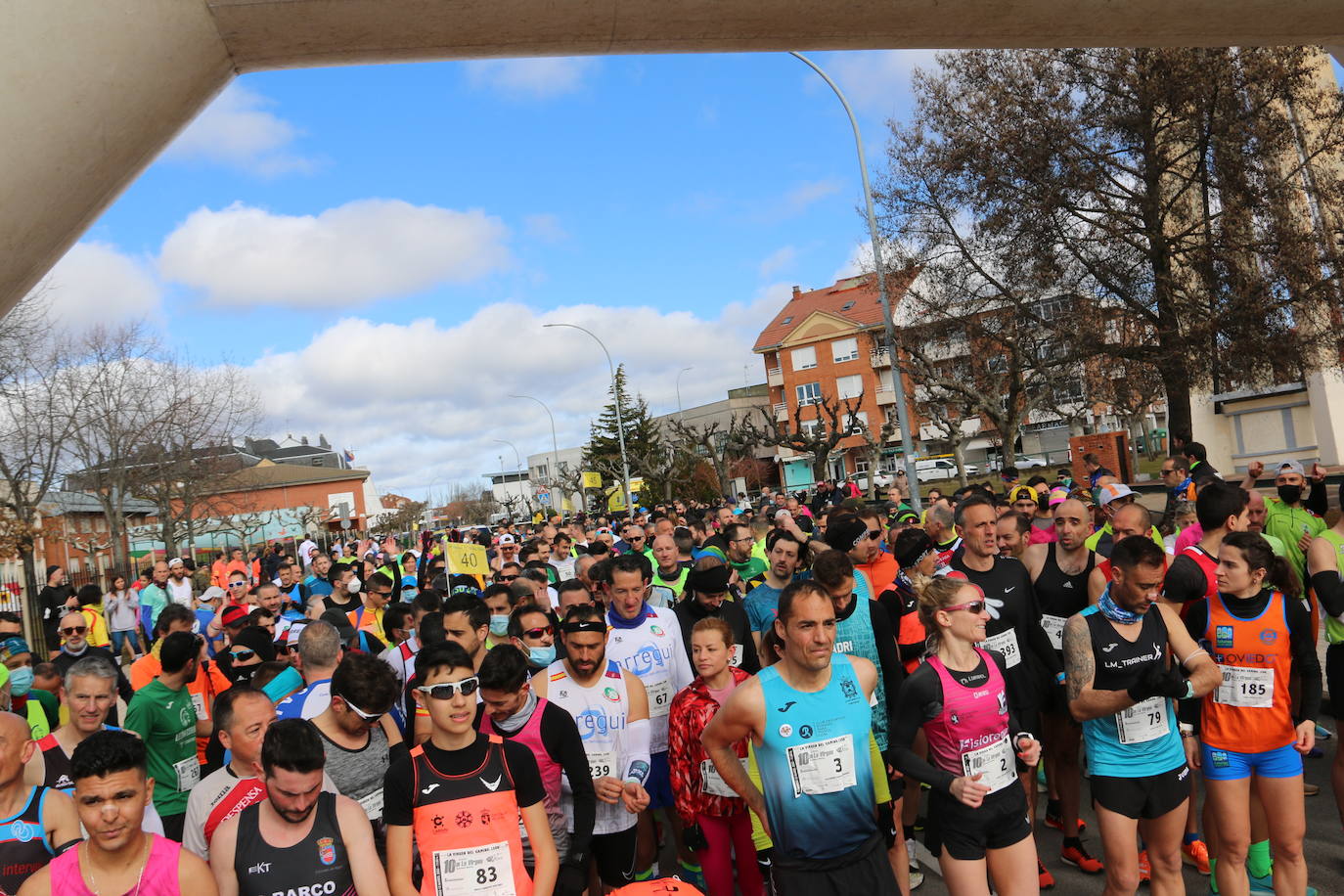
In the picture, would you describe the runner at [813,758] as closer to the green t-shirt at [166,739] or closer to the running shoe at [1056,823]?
the running shoe at [1056,823]

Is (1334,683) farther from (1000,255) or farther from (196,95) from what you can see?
(1000,255)

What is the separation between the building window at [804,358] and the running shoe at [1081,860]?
222ft

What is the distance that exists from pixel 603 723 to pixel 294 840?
6.30ft

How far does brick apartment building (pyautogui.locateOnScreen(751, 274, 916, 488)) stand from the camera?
69812mm

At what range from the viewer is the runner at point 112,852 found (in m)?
3.45

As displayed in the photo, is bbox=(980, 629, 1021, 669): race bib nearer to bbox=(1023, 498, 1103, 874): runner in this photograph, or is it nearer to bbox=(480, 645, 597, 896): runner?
bbox=(1023, 498, 1103, 874): runner

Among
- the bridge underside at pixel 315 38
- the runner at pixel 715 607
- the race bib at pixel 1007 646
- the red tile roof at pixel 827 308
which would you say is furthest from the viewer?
the red tile roof at pixel 827 308

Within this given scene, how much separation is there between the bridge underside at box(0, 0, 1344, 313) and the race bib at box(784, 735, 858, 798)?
2.97 meters

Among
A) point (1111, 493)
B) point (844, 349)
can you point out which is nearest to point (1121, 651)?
point (1111, 493)

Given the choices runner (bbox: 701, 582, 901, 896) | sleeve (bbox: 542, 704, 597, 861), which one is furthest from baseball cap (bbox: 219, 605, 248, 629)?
runner (bbox: 701, 582, 901, 896)

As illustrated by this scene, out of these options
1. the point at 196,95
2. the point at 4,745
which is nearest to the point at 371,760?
the point at 4,745

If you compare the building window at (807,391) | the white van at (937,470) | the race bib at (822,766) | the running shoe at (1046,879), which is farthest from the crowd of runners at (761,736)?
the building window at (807,391)

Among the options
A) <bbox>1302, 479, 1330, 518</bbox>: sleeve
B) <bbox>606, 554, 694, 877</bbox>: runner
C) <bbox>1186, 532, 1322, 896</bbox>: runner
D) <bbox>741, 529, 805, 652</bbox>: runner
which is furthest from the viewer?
<bbox>1302, 479, 1330, 518</bbox>: sleeve

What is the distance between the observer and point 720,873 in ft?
16.9
